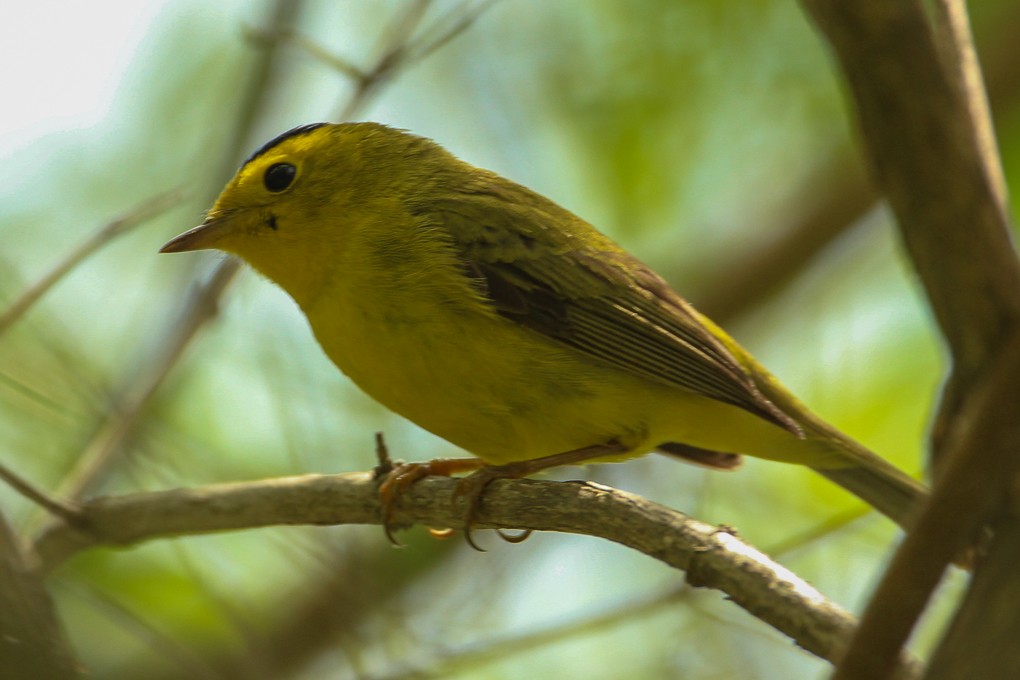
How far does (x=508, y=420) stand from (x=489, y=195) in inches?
48.1

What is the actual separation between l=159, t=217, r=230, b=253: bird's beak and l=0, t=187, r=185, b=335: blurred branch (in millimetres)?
168

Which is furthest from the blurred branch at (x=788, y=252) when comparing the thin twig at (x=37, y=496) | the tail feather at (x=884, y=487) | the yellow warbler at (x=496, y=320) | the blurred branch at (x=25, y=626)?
the blurred branch at (x=25, y=626)

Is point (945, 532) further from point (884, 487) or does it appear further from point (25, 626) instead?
point (884, 487)

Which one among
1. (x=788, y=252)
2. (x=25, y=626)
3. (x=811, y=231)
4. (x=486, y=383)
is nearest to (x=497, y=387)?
(x=486, y=383)

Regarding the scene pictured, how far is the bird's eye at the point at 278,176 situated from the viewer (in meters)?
4.85

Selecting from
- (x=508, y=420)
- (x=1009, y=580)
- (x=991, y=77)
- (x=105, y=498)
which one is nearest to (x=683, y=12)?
(x=991, y=77)

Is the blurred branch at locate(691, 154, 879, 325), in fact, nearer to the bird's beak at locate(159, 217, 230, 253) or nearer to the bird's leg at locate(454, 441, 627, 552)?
the bird's leg at locate(454, 441, 627, 552)

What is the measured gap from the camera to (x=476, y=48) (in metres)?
7.66

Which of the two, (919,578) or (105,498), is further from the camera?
(105,498)

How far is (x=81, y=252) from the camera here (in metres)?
4.32

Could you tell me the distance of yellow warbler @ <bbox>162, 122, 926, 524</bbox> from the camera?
4.14 metres

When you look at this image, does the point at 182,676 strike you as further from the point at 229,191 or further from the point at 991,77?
the point at 991,77

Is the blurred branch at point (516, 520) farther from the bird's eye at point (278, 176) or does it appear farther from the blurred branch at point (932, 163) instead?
the bird's eye at point (278, 176)

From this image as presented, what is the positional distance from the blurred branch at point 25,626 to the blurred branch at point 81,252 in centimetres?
90
